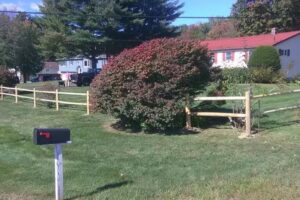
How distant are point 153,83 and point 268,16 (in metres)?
53.1

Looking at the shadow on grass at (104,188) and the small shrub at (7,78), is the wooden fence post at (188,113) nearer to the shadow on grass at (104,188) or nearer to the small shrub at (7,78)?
the shadow on grass at (104,188)

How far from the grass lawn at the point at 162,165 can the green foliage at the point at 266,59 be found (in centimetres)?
2830

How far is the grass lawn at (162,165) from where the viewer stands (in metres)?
7.64

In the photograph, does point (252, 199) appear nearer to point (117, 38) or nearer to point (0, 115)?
point (0, 115)

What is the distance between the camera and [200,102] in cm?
1556

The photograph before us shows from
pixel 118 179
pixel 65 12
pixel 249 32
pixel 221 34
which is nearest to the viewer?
pixel 118 179

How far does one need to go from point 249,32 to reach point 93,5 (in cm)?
2494

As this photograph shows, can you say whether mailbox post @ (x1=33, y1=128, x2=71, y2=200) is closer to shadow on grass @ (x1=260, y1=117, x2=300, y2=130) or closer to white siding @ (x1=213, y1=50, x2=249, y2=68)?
shadow on grass @ (x1=260, y1=117, x2=300, y2=130)

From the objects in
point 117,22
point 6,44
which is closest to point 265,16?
point 117,22

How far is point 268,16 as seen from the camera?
64.2 metres

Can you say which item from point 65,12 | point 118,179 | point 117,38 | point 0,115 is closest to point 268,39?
point 117,38

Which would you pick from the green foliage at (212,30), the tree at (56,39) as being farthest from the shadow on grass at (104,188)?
the green foliage at (212,30)

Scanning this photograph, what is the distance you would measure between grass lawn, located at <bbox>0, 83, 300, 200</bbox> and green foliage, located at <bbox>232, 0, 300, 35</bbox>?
50.3 m

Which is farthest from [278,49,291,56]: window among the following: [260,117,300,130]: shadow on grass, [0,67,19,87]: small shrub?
[260,117,300,130]: shadow on grass
